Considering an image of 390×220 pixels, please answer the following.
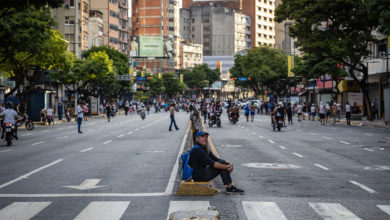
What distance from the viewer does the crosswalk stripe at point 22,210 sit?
8.83m

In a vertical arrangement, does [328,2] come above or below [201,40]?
below

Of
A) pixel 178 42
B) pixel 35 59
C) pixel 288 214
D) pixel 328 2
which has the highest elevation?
pixel 178 42

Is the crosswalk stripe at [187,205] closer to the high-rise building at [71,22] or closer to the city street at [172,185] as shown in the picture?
the city street at [172,185]

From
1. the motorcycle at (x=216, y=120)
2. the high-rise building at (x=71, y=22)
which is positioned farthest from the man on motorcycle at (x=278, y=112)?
the high-rise building at (x=71, y=22)

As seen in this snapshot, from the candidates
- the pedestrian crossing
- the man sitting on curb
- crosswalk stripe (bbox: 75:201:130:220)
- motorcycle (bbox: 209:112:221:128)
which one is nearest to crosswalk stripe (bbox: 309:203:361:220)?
the pedestrian crossing

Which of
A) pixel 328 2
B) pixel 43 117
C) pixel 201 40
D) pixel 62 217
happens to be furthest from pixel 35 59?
pixel 201 40

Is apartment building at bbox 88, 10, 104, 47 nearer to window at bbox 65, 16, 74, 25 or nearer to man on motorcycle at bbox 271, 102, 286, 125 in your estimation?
window at bbox 65, 16, 74, 25

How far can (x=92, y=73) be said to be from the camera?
72.9 m

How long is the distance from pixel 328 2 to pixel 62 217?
122ft

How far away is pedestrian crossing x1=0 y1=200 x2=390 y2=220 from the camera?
8.74 metres

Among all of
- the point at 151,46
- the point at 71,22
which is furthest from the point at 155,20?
the point at 71,22

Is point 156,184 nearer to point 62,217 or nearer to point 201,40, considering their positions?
point 62,217

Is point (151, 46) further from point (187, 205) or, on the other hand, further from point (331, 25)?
point (187, 205)

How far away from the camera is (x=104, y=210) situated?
30.4 feet
